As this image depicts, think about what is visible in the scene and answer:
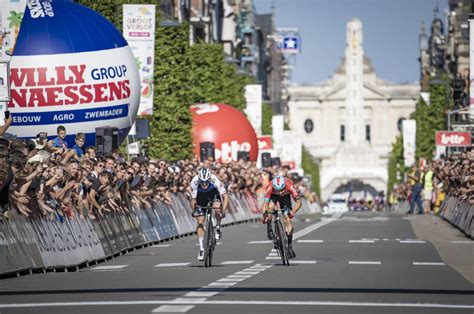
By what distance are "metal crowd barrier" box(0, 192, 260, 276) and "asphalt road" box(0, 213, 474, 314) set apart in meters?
0.33

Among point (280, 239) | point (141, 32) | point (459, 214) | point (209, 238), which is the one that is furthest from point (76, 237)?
point (459, 214)

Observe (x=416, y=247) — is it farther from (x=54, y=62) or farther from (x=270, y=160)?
(x=270, y=160)

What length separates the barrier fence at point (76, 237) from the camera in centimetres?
2336

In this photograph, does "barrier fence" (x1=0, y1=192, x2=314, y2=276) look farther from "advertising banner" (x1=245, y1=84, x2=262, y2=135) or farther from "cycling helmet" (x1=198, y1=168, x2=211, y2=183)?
"advertising banner" (x1=245, y1=84, x2=262, y2=135)

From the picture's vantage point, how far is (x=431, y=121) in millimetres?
119500

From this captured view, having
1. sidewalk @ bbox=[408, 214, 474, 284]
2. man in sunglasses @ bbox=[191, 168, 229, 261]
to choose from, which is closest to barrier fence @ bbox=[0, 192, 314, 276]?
man in sunglasses @ bbox=[191, 168, 229, 261]

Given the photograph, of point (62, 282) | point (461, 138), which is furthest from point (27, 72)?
point (461, 138)

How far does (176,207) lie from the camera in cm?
4162

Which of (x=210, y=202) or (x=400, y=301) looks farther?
(x=210, y=202)

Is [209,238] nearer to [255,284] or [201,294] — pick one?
[255,284]

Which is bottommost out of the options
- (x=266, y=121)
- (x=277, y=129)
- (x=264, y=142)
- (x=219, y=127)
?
(x=264, y=142)

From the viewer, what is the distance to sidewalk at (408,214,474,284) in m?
25.4

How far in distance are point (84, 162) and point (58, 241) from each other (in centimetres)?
502

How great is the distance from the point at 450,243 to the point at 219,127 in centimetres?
3028
